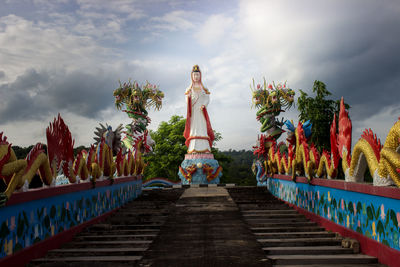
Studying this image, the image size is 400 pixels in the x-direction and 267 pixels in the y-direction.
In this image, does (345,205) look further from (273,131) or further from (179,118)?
(179,118)

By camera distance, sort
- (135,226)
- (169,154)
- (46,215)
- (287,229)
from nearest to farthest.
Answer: (46,215) → (287,229) → (135,226) → (169,154)

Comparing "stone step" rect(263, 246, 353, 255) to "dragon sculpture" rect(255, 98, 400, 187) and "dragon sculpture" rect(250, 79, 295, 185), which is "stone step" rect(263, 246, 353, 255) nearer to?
"dragon sculpture" rect(255, 98, 400, 187)

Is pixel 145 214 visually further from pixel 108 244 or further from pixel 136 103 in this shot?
pixel 136 103

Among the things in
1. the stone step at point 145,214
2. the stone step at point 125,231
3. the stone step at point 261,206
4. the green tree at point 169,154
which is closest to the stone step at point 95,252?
the stone step at point 125,231

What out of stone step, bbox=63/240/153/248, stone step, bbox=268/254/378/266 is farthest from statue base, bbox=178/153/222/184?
stone step, bbox=268/254/378/266

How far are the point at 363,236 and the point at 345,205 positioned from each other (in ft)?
2.19

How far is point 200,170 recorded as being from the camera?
60.1ft

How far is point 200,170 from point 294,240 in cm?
1318

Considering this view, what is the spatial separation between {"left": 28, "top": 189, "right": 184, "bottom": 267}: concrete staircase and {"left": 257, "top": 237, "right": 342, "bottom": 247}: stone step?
1725 mm

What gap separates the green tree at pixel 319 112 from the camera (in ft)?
58.6

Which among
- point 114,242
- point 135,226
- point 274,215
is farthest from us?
point 274,215

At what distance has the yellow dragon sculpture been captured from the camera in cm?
397

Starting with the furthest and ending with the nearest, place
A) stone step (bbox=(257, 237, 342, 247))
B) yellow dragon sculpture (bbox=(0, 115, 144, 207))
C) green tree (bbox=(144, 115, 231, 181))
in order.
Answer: green tree (bbox=(144, 115, 231, 181)) < stone step (bbox=(257, 237, 342, 247)) < yellow dragon sculpture (bbox=(0, 115, 144, 207))

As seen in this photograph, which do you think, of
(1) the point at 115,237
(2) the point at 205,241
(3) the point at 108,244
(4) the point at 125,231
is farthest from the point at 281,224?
(3) the point at 108,244
